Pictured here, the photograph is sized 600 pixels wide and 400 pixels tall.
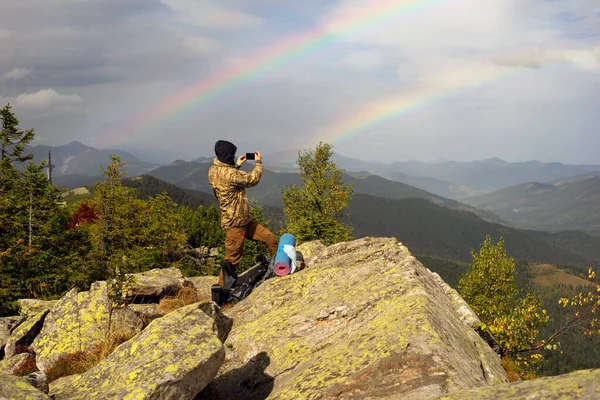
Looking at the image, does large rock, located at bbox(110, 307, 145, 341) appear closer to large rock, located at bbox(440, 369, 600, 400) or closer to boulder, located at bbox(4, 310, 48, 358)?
boulder, located at bbox(4, 310, 48, 358)

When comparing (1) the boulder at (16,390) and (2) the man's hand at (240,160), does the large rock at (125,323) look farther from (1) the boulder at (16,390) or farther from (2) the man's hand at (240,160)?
(2) the man's hand at (240,160)

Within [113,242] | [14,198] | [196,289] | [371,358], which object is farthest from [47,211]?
[371,358]

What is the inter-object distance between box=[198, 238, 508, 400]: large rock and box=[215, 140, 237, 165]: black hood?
419cm

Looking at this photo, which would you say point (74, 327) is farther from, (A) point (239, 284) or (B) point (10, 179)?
(B) point (10, 179)

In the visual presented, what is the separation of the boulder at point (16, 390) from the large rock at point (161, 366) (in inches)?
26.7

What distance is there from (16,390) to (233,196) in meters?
7.77

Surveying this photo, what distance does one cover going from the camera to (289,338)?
7898 millimetres

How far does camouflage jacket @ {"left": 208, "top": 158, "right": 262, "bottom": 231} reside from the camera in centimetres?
1173

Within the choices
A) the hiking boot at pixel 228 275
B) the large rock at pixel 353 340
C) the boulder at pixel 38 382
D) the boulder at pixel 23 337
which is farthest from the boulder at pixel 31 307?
the boulder at pixel 38 382

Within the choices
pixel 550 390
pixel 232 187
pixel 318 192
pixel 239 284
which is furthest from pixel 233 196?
pixel 318 192

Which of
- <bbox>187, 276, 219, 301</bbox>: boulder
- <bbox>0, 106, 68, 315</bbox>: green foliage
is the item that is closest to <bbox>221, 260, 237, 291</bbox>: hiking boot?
<bbox>187, 276, 219, 301</bbox>: boulder

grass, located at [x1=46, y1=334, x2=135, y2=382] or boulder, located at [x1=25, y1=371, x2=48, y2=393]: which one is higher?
boulder, located at [x1=25, y1=371, x2=48, y2=393]

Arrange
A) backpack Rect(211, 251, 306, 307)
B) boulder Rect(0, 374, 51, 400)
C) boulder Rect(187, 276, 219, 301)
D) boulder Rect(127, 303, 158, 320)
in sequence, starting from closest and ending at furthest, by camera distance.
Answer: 1. boulder Rect(0, 374, 51, 400)
2. boulder Rect(127, 303, 158, 320)
3. backpack Rect(211, 251, 306, 307)
4. boulder Rect(187, 276, 219, 301)

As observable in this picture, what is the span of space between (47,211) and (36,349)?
27115 millimetres
